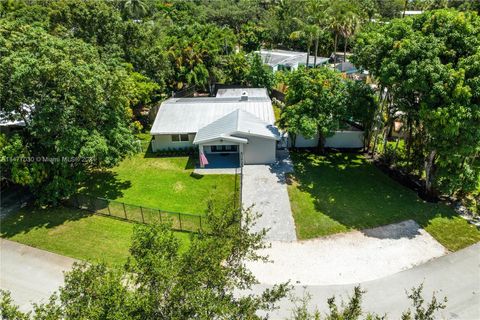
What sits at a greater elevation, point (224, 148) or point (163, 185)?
point (224, 148)

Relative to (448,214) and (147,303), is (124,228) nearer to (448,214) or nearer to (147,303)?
(147,303)

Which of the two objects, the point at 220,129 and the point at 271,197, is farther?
the point at 220,129

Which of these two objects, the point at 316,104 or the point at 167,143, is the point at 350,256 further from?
the point at 167,143

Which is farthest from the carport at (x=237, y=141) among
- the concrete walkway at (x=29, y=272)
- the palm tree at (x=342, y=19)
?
the palm tree at (x=342, y=19)

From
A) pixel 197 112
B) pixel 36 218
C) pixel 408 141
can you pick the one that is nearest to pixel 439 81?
pixel 408 141

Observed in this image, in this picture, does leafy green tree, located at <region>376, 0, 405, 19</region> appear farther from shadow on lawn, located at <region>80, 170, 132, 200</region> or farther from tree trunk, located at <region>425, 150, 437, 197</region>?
shadow on lawn, located at <region>80, 170, 132, 200</region>

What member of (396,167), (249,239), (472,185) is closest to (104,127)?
(249,239)
